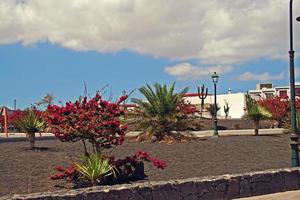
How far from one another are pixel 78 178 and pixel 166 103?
937cm

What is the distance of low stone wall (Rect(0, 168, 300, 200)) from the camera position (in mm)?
9070

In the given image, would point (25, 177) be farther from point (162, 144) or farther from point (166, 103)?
point (166, 103)

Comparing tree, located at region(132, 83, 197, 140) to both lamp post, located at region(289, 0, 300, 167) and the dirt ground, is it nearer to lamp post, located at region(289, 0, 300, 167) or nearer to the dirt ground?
the dirt ground

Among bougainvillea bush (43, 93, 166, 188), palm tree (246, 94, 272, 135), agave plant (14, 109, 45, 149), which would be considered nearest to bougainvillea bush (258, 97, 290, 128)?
palm tree (246, 94, 272, 135)

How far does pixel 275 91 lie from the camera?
3265 inches

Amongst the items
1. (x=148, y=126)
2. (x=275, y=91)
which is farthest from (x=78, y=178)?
(x=275, y=91)

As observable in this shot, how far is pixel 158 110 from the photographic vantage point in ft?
63.9

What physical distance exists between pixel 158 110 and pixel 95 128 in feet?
28.8

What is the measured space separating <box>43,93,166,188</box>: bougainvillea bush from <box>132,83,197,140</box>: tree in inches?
307

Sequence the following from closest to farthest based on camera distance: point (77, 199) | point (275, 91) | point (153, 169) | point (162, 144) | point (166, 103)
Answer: point (77, 199)
point (153, 169)
point (162, 144)
point (166, 103)
point (275, 91)

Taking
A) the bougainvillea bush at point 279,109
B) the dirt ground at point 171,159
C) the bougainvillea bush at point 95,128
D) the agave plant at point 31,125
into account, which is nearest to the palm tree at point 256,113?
the dirt ground at point 171,159

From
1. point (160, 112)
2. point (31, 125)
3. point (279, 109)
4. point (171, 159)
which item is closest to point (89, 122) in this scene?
point (171, 159)

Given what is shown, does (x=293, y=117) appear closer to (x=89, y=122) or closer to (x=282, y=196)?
(x=282, y=196)

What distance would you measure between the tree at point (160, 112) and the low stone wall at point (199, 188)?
297 inches
